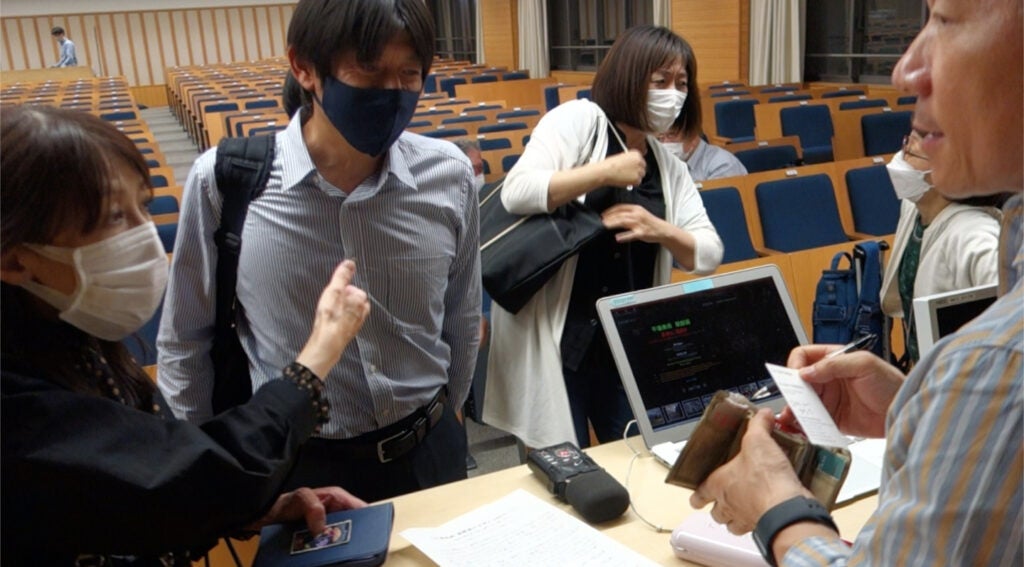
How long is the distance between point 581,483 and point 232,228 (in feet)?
2.47

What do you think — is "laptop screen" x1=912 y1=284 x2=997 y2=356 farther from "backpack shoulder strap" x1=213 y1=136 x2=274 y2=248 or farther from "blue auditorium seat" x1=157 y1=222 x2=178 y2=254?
"blue auditorium seat" x1=157 y1=222 x2=178 y2=254

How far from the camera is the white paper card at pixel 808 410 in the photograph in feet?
3.24

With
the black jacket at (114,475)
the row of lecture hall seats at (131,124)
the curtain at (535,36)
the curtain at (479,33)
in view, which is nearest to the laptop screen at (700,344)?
the black jacket at (114,475)

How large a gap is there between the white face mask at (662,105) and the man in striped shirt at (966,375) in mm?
1137

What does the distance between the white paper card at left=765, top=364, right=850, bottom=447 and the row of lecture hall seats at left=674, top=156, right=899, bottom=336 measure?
9.18 feet

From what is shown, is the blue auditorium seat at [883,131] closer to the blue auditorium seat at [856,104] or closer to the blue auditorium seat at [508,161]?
the blue auditorium seat at [856,104]

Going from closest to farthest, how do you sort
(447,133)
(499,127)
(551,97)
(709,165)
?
(709,165) → (447,133) → (499,127) → (551,97)

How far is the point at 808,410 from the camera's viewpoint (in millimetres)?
1058

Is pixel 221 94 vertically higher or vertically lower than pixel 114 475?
higher

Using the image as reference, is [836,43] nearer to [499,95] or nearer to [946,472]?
[499,95]

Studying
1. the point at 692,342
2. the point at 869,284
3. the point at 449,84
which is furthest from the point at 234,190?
the point at 449,84

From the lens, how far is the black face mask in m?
1.42

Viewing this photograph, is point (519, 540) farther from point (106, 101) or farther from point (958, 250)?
point (106, 101)

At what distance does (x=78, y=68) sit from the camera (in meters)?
16.2
